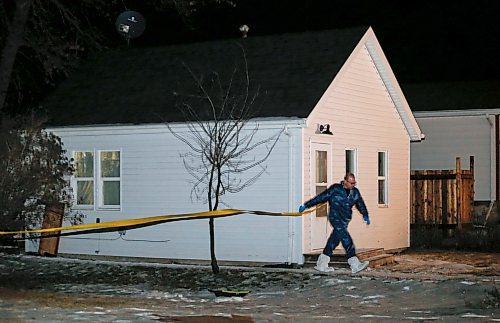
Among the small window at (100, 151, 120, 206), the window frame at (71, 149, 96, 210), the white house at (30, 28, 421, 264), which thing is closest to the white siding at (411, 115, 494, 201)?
the white house at (30, 28, 421, 264)

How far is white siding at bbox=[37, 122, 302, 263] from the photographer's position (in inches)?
744

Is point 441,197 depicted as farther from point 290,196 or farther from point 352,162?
point 290,196

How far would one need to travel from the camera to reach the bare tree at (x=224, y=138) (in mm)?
18812

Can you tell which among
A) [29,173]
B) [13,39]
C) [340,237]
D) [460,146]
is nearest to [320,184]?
[340,237]

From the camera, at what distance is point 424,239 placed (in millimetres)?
24922

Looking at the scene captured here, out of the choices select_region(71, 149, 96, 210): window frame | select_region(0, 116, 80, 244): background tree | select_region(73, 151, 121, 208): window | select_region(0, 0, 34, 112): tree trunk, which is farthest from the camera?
select_region(0, 0, 34, 112): tree trunk

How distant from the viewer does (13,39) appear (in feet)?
77.0

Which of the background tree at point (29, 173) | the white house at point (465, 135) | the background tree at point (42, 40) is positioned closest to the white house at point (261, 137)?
the background tree at point (29, 173)

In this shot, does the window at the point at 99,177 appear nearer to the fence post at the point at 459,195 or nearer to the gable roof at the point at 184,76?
the gable roof at the point at 184,76

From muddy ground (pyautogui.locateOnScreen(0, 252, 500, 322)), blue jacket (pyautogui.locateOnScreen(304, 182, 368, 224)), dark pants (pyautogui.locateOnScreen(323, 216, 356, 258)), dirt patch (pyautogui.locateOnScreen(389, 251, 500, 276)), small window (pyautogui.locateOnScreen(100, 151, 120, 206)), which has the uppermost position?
small window (pyautogui.locateOnScreen(100, 151, 120, 206))

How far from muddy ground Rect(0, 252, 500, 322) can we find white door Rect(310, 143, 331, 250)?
118 centimetres

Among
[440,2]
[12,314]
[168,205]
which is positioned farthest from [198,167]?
[440,2]

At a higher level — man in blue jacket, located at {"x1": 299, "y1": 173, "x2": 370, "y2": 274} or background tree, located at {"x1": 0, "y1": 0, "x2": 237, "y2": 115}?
background tree, located at {"x1": 0, "y1": 0, "x2": 237, "y2": 115}

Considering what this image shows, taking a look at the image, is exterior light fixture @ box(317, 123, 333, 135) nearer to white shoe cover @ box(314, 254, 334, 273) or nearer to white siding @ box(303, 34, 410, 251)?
white siding @ box(303, 34, 410, 251)
